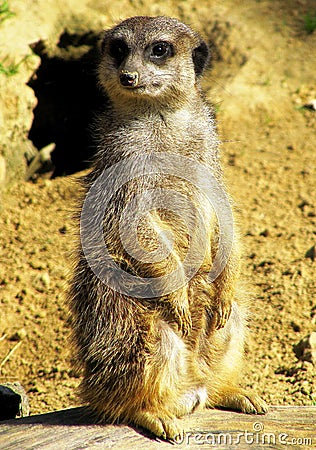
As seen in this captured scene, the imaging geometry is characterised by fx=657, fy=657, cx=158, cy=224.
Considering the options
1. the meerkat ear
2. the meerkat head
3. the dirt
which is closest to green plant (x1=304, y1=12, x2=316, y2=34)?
the dirt

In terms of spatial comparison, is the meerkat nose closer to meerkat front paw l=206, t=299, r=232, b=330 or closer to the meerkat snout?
the meerkat snout

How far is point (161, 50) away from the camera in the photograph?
3.61 m

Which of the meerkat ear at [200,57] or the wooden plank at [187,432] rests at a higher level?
the meerkat ear at [200,57]

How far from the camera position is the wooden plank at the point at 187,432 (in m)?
2.91

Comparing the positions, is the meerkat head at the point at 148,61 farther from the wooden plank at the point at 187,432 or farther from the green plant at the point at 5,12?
the green plant at the point at 5,12

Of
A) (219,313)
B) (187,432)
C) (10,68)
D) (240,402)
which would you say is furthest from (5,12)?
(187,432)

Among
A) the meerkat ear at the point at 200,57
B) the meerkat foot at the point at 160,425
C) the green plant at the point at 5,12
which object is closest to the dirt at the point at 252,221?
the meerkat ear at the point at 200,57

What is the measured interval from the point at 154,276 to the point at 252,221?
2.62 m

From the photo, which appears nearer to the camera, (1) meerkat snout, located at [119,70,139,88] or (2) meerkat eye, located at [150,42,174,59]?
(1) meerkat snout, located at [119,70,139,88]

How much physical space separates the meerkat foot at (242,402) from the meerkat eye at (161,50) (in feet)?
6.02

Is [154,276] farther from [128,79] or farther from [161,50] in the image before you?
[161,50]

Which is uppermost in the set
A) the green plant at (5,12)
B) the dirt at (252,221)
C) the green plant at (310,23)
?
the green plant at (310,23)

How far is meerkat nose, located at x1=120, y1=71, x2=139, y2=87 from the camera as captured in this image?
132 inches

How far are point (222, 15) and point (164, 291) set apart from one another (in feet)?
16.8
